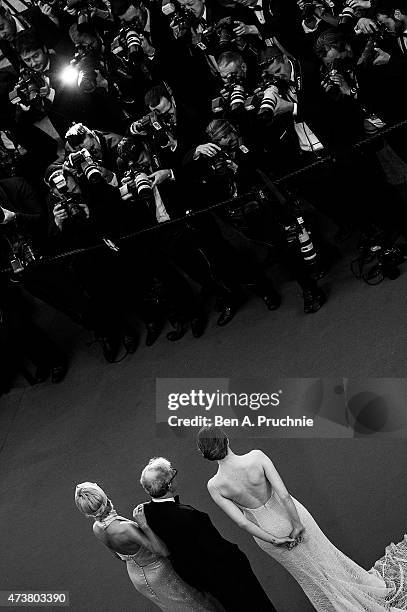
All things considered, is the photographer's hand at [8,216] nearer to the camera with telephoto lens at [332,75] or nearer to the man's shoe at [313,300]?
the man's shoe at [313,300]

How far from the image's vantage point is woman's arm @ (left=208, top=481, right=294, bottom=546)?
4.68 metres

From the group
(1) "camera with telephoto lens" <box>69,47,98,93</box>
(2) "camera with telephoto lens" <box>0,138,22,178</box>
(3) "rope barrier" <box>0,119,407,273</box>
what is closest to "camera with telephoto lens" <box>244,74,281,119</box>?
(3) "rope barrier" <box>0,119,407,273</box>

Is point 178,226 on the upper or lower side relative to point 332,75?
lower

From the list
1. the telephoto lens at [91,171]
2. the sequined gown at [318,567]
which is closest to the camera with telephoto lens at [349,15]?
the telephoto lens at [91,171]

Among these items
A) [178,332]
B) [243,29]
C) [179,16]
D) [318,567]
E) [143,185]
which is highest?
[179,16]

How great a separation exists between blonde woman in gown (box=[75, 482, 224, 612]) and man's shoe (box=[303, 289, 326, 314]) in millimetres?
2684

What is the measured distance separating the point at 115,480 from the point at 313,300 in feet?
6.47

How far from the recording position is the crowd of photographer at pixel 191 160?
21.6 ft

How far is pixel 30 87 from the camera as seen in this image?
26.8 ft

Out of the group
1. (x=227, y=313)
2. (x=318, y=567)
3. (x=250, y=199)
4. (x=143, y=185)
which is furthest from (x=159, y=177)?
(x=318, y=567)

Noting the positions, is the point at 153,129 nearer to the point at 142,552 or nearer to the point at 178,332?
the point at 178,332

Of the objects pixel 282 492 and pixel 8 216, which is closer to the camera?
pixel 282 492

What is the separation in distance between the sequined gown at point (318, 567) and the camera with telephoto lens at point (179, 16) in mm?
4535

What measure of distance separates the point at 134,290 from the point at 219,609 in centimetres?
314
